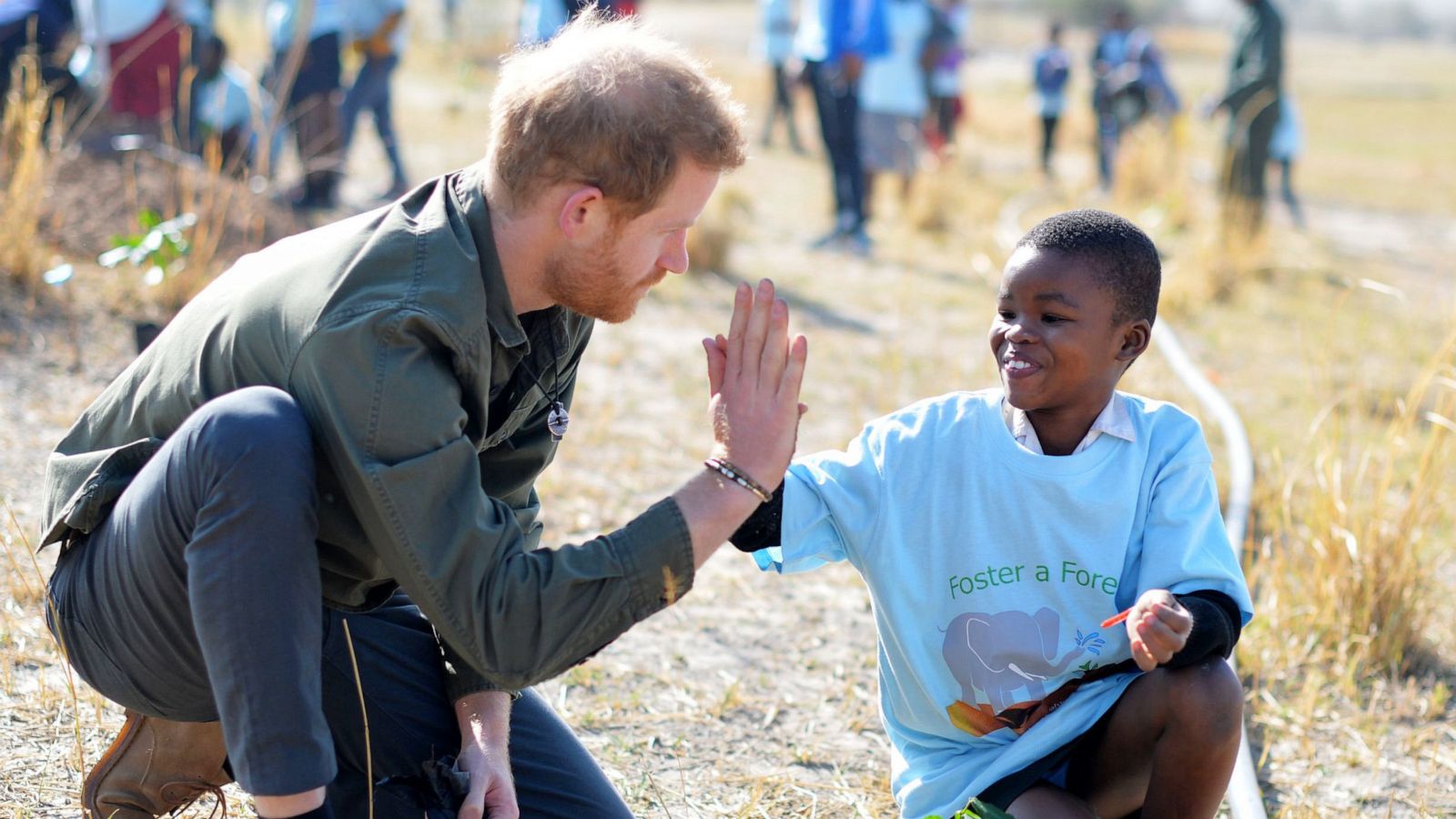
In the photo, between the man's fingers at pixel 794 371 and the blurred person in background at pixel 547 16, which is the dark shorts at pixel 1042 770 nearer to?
the man's fingers at pixel 794 371

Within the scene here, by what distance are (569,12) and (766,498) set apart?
5.96 metres

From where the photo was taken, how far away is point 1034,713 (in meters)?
2.27

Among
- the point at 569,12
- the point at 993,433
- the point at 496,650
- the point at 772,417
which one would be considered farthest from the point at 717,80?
the point at 569,12

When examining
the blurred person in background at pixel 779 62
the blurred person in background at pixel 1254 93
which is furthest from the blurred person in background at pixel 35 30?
the blurred person in background at pixel 1254 93

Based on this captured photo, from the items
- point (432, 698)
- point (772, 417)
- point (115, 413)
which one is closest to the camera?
point (772, 417)

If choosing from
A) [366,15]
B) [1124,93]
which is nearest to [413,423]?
[366,15]

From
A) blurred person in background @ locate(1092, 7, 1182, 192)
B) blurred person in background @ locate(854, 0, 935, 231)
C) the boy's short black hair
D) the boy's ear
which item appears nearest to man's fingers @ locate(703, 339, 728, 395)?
the boy's short black hair

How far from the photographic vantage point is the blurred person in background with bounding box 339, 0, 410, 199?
816 cm

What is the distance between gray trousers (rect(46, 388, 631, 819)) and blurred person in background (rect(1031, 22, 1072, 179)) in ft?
39.4

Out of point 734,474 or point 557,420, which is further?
point 557,420

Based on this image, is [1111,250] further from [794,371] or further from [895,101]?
[895,101]

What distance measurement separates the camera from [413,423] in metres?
1.80

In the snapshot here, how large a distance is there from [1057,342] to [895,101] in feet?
25.1

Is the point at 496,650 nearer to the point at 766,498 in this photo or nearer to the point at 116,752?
the point at 766,498
